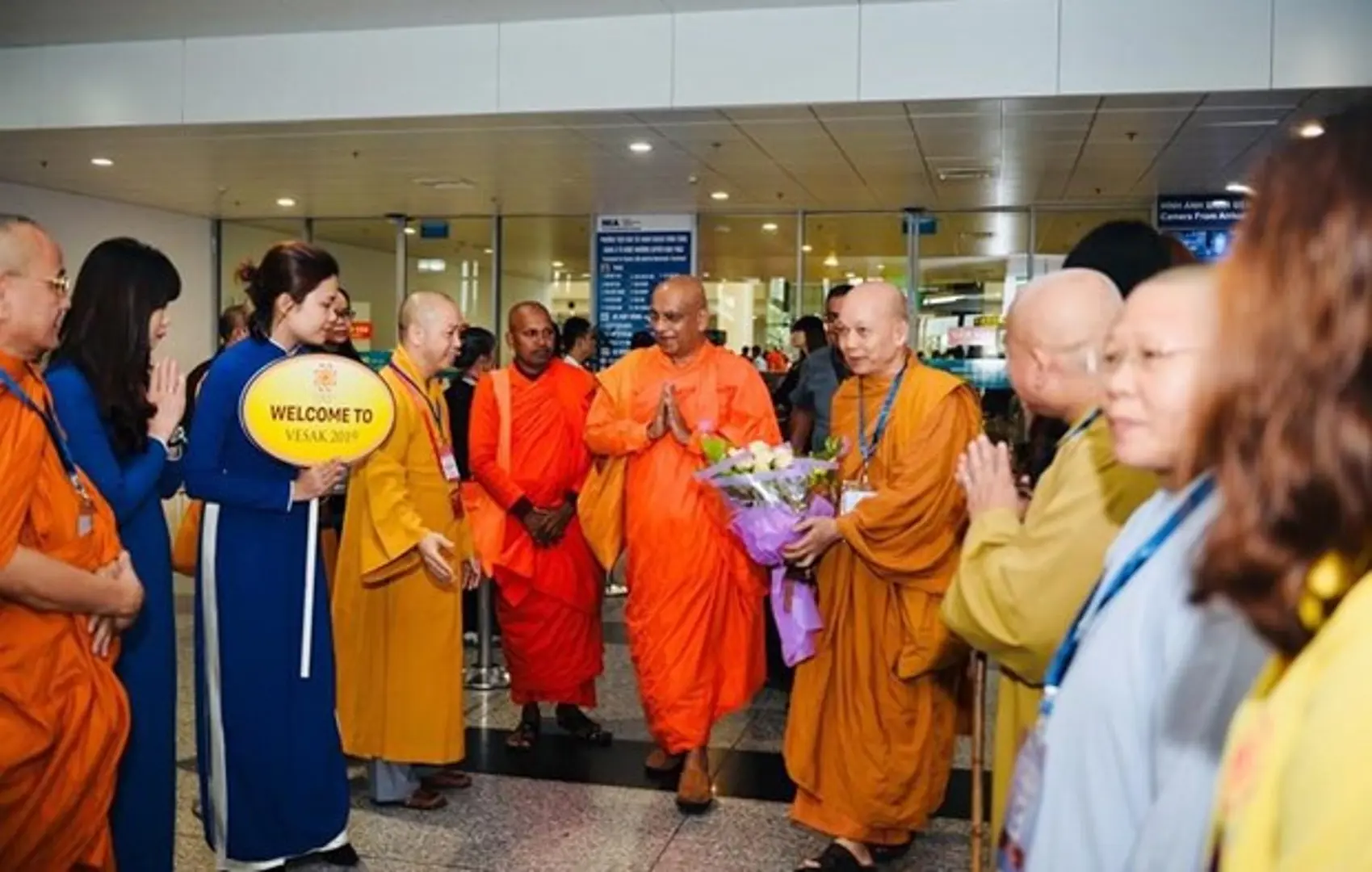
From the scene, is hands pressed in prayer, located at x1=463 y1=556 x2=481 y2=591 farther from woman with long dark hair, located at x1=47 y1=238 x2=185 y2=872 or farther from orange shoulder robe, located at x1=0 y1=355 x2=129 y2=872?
orange shoulder robe, located at x1=0 y1=355 x2=129 y2=872

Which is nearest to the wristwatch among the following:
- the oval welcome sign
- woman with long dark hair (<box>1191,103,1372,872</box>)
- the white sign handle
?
the oval welcome sign

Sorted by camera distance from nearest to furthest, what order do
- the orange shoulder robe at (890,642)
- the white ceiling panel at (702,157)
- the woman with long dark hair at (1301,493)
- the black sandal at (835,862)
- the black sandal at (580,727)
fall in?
1. the woman with long dark hair at (1301,493)
2. the orange shoulder robe at (890,642)
3. the black sandal at (835,862)
4. the black sandal at (580,727)
5. the white ceiling panel at (702,157)

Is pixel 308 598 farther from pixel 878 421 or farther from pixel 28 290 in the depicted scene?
pixel 878 421

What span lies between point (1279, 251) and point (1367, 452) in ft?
0.49

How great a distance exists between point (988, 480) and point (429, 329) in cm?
238

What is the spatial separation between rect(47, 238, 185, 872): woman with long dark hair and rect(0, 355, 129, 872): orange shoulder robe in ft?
0.41

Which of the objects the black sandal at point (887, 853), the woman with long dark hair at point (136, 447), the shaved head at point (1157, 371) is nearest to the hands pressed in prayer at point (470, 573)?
the woman with long dark hair at point (136, 447)

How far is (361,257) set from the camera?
13.4m

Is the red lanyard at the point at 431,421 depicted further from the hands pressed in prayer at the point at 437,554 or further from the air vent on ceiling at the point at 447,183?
the air vent on ceiling at the point at 447,183

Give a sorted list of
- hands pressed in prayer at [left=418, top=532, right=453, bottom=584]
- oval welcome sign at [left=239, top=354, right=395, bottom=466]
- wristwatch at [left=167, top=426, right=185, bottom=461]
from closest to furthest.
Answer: oval welcome sign at [left=239, top=354, right=395, bottom=466]
wristwatch at [left=167, top=426, right=185, bottom=461]
hands pressed in prayer at [left=418, top=532, right=453, bottom=584]

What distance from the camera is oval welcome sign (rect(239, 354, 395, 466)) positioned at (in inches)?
113

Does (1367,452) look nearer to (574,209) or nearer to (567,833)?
(567,833)

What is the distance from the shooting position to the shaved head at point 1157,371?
1.24 m

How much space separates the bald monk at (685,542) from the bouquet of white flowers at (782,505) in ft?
1.67
